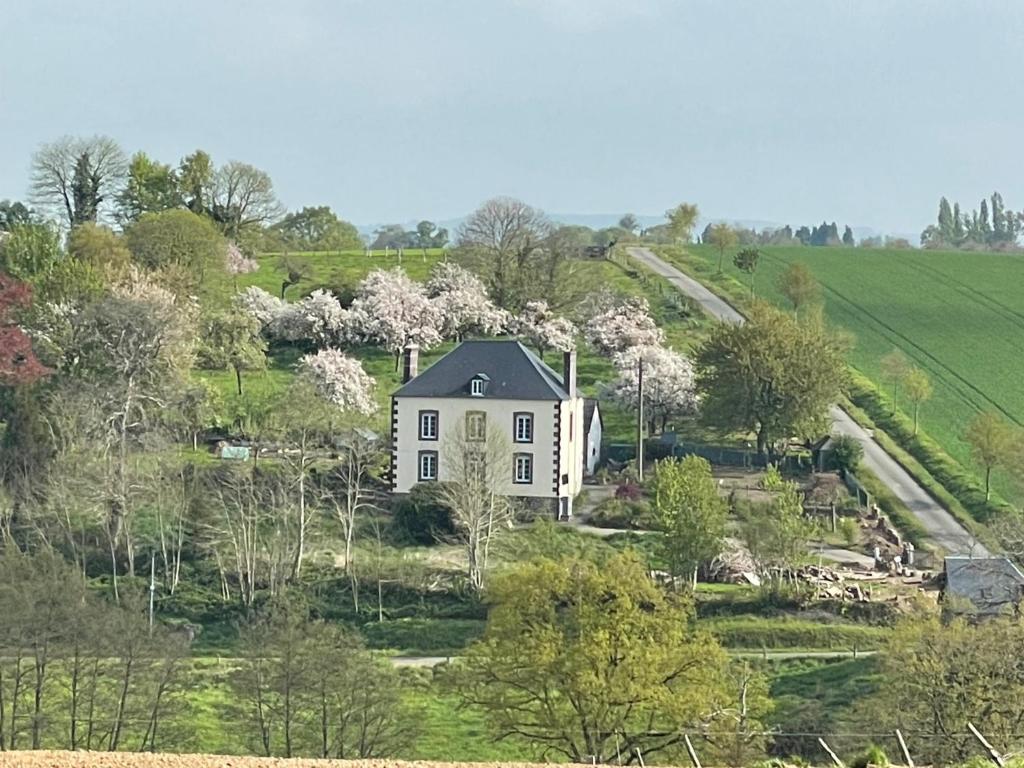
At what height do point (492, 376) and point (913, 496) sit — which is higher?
point (492, 376)

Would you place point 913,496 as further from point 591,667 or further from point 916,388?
point 591,667

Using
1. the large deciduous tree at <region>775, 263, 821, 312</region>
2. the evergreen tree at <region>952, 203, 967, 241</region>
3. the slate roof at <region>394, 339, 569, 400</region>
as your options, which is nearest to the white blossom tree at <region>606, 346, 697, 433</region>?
the slate roof at <region>394, 339, 569, 400</region>

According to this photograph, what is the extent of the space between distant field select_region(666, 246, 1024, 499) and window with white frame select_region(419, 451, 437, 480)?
1855 cm

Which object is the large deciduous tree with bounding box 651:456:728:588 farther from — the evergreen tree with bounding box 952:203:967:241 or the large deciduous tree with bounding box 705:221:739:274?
the evergreen tree with bounding box 952:203:967:241

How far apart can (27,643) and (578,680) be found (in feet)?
33.5

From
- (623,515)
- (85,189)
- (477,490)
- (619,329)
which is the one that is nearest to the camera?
(477,490)

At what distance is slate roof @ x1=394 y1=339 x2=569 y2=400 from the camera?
48969 mm

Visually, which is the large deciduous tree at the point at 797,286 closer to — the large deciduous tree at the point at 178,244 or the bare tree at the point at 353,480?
the large deciduous tree at the point at 178,244

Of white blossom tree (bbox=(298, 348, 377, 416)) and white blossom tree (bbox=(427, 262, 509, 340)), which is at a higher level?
white blossom tree (bbox=(427, 262, 509, 340))

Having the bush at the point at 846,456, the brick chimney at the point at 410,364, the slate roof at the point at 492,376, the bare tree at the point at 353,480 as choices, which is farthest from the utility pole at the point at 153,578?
the bush at the point at 846,456

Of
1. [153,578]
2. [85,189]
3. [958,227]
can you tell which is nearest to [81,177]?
[85,189]

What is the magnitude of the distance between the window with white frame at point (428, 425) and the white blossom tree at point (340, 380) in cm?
742

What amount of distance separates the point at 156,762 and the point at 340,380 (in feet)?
134

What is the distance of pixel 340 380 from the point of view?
192ft
